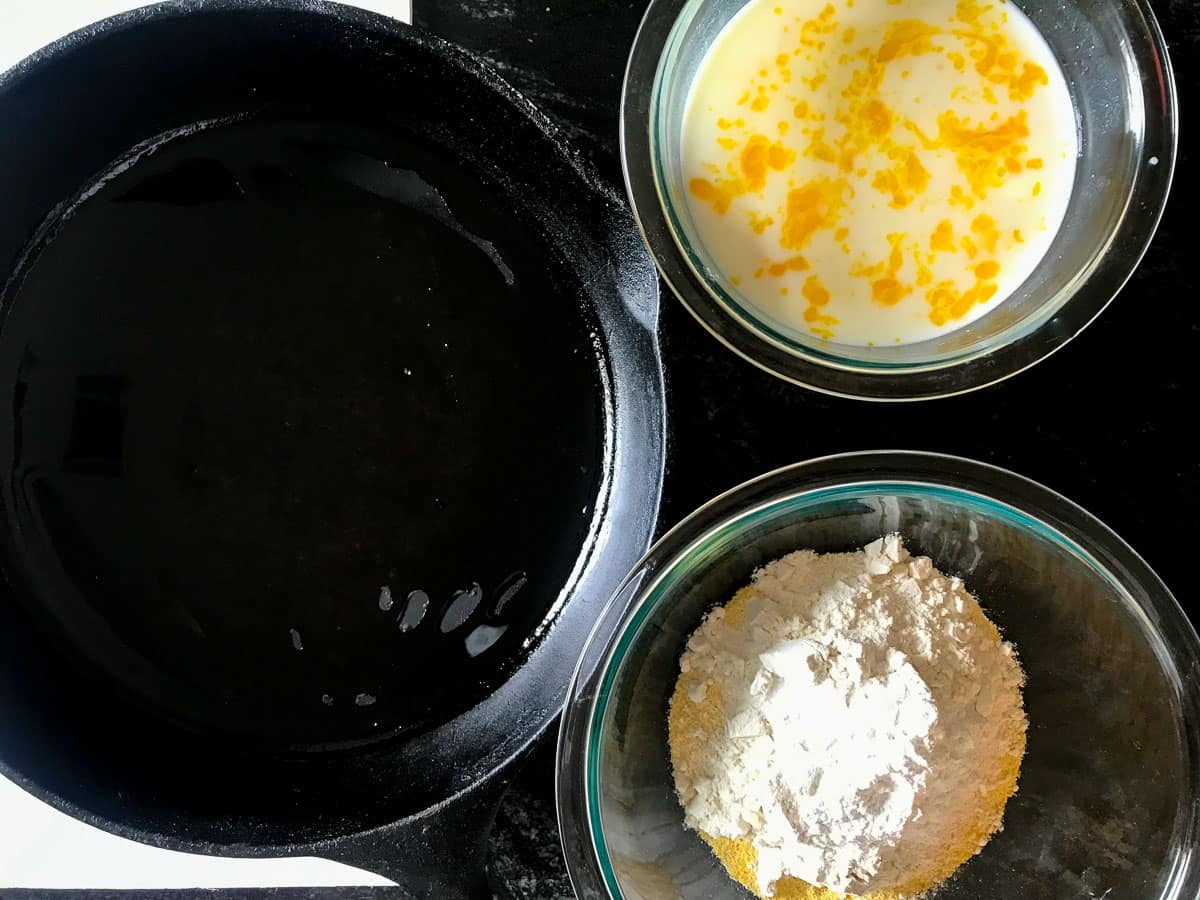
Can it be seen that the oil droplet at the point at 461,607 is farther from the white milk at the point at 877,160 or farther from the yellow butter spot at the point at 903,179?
the yellow butter spot at the point at 903,179

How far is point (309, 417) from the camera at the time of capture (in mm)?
978

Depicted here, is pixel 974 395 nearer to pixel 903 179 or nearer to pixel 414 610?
pixel 903 179

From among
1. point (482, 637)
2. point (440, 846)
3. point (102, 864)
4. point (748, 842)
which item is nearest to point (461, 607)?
point (482, 637)

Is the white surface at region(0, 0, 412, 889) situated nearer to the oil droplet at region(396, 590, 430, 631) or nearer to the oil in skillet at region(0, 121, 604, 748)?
the oil in skillet at region(0, 121, 604, 748)

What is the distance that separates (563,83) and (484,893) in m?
0.75

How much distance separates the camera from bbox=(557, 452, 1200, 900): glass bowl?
33.2 inches

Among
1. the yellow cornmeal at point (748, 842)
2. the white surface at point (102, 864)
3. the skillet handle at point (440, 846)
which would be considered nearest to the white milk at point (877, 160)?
the yellow cornmeal at point (748, 842)

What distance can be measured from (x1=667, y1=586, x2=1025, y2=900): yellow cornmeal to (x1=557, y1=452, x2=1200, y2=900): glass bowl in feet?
0.07

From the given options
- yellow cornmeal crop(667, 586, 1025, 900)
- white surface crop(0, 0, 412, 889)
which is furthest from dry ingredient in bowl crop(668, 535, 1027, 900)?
white surface crop(0, 0, 412, 889)

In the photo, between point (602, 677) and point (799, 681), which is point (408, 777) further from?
point (799, 681)

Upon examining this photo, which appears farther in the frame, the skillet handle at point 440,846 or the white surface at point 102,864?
the white surface at point 102,864

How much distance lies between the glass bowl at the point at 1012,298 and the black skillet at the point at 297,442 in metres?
0.12

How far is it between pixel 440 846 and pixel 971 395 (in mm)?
637

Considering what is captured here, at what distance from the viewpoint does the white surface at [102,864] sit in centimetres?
101
